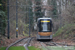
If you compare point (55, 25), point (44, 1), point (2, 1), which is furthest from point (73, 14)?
point (55, 25)

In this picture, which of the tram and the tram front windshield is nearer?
the tram

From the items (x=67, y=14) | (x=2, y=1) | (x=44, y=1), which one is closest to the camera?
(x=67, y=14)

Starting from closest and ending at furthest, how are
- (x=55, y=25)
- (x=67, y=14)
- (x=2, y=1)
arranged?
(x=67, y=14)
(x=2, y=1)
(x=55, y=25)

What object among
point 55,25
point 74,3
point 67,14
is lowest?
point 55,25

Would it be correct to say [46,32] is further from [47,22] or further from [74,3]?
[74,3]

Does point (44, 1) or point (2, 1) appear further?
point (44, 1)

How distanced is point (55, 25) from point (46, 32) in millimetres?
28479

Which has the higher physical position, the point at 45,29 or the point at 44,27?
the point at 44,27

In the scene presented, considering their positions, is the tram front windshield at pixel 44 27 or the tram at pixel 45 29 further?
the tram front windshield at pixel 44 27

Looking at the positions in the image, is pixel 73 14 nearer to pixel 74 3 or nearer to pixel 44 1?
pixel 74 3

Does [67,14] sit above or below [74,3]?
below

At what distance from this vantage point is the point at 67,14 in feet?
66.0

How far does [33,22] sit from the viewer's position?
59.5m

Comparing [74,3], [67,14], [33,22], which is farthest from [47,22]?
[33,22]
